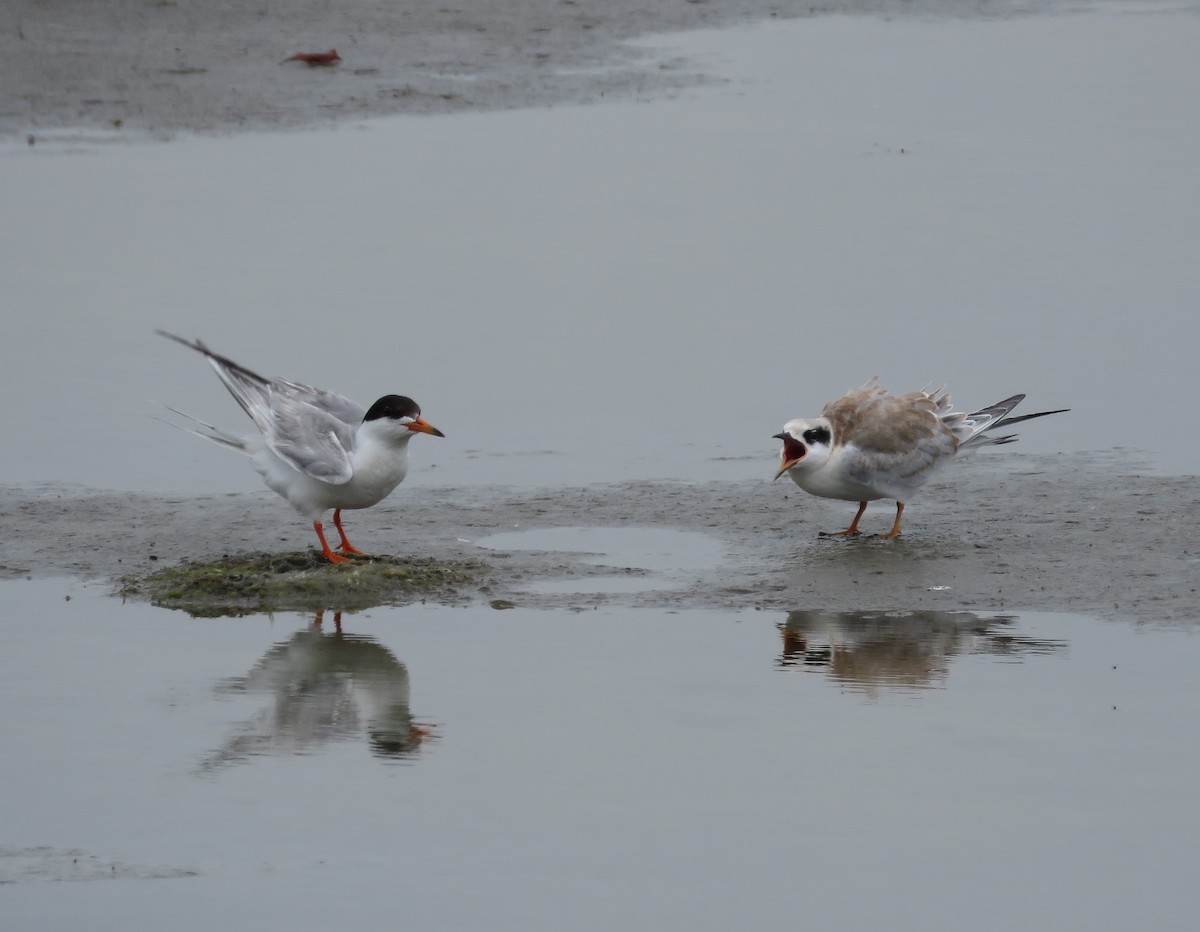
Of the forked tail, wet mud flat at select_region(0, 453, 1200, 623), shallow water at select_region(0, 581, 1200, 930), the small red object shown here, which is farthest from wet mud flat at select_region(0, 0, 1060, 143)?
shallow water at select_region(0, 581, 1200, 930)

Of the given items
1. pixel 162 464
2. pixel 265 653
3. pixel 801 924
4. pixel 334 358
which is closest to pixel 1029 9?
pixel 334 358

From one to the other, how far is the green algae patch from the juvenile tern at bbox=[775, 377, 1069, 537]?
1.58m

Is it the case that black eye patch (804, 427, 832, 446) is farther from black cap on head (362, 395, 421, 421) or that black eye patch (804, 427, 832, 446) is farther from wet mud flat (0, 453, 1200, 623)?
black cap on head (362, 395, 421, 421)

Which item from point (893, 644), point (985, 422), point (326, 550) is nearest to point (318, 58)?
point (985, 422)

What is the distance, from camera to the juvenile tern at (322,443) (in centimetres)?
812

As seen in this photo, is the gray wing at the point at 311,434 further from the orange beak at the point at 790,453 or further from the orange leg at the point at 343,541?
the orange beak at the point at 790,453

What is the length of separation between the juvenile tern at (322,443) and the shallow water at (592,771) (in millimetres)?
719

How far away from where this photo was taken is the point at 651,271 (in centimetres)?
1266

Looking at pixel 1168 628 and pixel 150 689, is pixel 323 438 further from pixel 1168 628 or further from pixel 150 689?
pixel 1168 628

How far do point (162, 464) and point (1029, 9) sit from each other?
13.9 metres

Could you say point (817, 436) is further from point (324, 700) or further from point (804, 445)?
point (324, 700)

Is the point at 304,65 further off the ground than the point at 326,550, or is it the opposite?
the point at 304,65

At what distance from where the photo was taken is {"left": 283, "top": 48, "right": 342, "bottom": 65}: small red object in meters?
17.5

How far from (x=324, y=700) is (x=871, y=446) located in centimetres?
309
